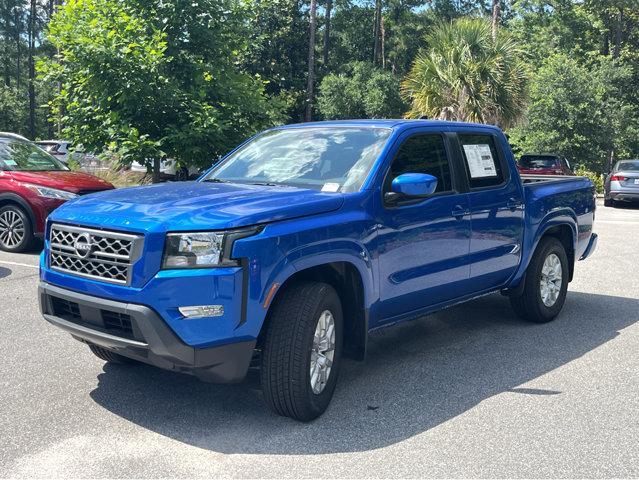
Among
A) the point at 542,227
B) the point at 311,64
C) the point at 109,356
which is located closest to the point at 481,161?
the point at 542,227

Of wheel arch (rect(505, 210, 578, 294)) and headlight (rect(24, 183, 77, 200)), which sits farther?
headlight (rect(24, 183, 77, 200))

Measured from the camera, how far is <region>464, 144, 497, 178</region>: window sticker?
5.82m

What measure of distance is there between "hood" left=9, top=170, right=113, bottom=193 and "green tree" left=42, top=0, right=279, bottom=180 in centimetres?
111

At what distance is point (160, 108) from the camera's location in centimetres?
1184

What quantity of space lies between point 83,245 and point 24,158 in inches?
296

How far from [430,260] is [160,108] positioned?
25.7 ft

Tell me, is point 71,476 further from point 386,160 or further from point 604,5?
point 604,5

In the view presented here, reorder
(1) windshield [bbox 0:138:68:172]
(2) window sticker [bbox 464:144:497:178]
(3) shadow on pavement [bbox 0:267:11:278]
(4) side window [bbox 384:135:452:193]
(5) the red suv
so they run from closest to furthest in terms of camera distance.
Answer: (4) side window [bbox 384:135:452:193] < (2) window sticker [bbox 464:144:497:178] < (3) shadow on pavement [bbox 0:267:11:278] < (5) the red suv < (1) windshield [bbox 0:138:68:172]

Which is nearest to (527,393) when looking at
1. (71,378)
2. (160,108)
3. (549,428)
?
(549,428)

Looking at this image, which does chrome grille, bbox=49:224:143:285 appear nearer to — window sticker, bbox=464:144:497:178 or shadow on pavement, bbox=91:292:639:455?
shadow on pavement, bbox=91:292:639:455

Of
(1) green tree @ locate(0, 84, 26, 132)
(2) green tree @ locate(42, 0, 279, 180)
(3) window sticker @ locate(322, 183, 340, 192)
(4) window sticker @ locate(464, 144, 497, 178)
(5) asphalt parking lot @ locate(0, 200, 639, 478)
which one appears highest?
(1) green tree @ locate(0, 84, 26, 132)

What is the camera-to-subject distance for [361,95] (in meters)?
37.0

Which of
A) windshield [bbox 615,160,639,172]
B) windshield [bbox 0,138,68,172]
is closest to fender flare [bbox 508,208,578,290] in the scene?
windshield [bbox 0,138,68,172]

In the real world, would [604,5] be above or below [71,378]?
above
